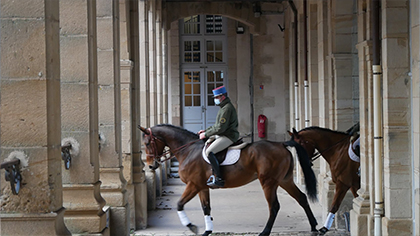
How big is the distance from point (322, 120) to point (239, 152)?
238cm

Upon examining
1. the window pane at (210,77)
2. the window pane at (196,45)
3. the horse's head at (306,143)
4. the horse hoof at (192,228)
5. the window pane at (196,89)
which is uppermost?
the window pane at (196,45)

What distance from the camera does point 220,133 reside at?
7.16 metres

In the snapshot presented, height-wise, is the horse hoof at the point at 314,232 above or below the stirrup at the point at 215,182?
below

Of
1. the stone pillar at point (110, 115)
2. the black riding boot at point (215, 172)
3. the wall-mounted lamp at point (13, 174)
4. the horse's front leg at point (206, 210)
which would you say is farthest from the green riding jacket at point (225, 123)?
the wall-mounted lamp at point (13, 174)

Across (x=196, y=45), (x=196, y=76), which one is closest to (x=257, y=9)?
(x=196, y=45)

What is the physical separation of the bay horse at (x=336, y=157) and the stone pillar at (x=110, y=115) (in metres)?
2.61

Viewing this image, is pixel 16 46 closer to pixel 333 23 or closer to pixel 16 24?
pixel 16 24

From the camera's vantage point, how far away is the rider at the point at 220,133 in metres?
7.11

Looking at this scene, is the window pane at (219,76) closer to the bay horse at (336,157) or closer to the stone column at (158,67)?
the stone column at (158,67)

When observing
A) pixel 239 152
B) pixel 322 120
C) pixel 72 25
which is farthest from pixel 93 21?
pixel 322 120

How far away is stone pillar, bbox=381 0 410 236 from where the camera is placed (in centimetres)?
517

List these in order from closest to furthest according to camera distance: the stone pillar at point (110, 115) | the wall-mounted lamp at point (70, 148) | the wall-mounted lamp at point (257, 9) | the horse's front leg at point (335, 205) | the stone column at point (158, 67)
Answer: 1. the wall-mounted lamp at point (70, 148)
2. the stone pillar at point (110, 115)
3. the horse's front leg at point (335, 205)
4. the stone column at point (158, 67)
5. the wall-mounted lamp at point (257, 9)

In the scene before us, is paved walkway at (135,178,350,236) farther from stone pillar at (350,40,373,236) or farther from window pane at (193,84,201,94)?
window pane at (193,84,201,94)

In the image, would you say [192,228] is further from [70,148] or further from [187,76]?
[187,76]
